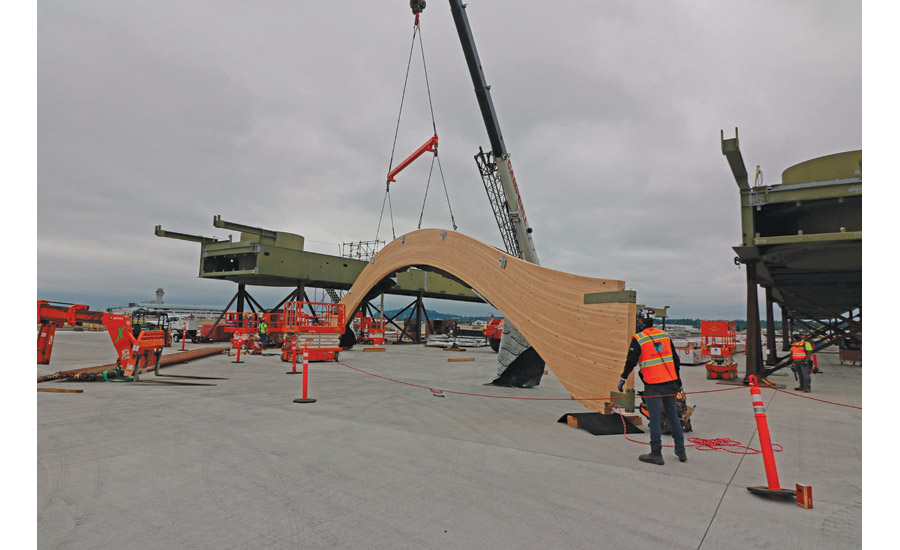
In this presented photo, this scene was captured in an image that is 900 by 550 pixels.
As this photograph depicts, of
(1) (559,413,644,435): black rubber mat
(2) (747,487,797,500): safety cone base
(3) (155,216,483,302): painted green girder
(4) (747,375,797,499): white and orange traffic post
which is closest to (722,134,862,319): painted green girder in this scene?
(1) (559,413,644,435): black rubber mat

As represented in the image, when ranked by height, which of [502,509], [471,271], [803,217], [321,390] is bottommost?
[321,390]

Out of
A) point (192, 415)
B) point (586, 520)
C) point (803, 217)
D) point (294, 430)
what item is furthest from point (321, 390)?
point (803, 217)

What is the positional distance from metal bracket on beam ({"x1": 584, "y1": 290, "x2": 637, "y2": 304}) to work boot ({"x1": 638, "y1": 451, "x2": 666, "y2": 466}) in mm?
2439

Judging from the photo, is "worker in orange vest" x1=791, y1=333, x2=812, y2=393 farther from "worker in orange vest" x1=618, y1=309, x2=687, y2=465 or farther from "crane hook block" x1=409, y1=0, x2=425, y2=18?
"crane hook block" x1=409, y1=0, x2=425, y2=18

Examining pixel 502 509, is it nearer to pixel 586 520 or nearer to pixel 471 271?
pixel 586 520

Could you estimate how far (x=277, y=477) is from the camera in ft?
14.1

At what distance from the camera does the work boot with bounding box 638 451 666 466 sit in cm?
503

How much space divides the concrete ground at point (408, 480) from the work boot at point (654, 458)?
0.31 ft

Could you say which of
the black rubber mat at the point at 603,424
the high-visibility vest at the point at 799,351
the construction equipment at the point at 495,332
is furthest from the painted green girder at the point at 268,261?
the black rubber mat at the point at 603,424

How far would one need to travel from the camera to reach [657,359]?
5.41 metres

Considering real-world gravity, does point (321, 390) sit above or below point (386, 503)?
below

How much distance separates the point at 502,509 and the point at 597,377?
14.2 feet

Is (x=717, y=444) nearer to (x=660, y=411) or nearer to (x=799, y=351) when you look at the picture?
(x=660, y=411)

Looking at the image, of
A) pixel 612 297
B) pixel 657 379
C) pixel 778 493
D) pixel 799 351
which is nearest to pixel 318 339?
pixel 612 297
